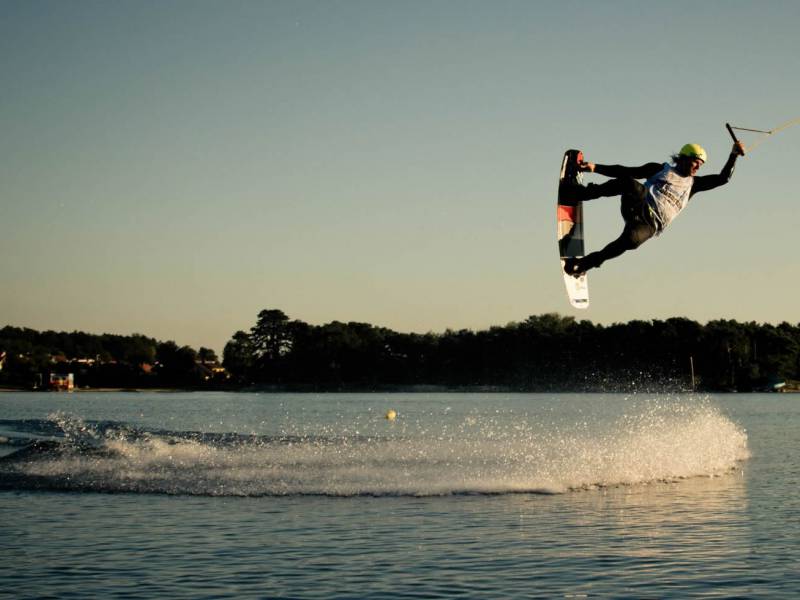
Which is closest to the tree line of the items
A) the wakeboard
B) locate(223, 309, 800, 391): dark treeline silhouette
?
locate(223, 309, 800, 391): dark treeline silhouette

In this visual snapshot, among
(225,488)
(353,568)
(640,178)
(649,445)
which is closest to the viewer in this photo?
(353,568)

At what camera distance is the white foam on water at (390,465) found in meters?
17.2

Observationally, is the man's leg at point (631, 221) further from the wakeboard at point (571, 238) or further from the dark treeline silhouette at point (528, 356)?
the dark treeline silhouette at point (528, 356)

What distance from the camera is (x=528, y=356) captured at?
116062 millimetres

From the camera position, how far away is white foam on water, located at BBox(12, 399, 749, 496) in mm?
17250

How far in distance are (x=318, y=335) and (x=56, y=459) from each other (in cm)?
11807

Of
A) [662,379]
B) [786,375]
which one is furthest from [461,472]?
[786,375]

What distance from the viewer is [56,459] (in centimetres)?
1966

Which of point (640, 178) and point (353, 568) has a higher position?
point (640, 178)

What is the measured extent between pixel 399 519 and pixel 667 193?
6.02 meters

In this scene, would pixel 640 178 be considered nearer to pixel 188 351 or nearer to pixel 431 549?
pixel 431 549

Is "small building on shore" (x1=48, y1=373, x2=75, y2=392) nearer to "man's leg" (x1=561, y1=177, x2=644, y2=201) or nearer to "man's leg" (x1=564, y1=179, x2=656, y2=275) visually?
"man's leg" (x1=561, y1=177, x2=644, y2=201)

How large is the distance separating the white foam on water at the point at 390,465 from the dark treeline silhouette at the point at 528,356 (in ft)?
253

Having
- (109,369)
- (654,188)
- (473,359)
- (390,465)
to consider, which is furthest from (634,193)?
(109,369)
